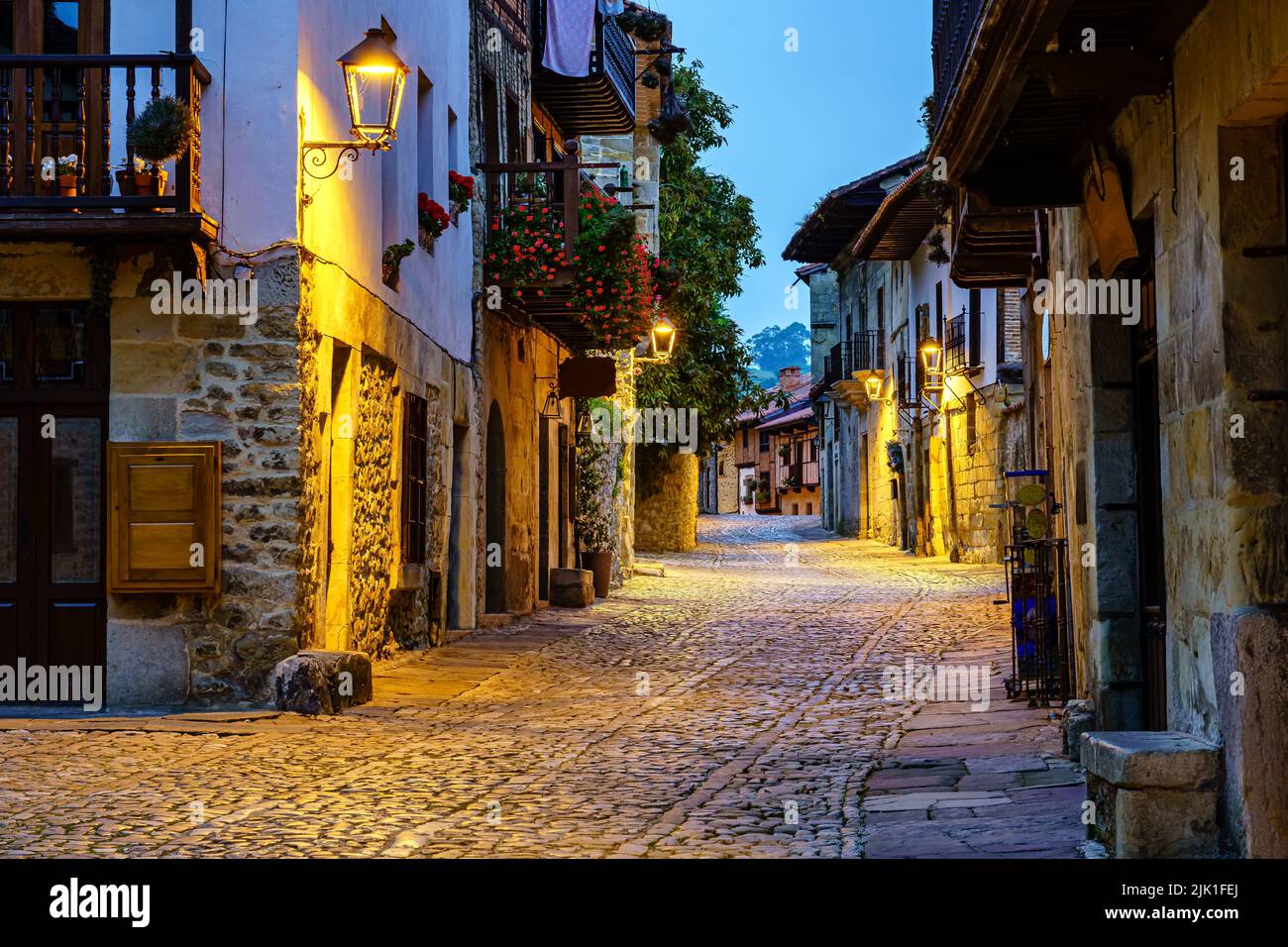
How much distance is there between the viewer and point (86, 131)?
9844 mm

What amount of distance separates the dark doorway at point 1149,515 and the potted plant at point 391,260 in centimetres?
663

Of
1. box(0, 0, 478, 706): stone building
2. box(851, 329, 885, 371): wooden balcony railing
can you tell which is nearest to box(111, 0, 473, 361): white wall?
box(0, 0, 478, 706): stone building

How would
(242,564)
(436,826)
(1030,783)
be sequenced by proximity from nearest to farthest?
(436,826)
(1030,783)
(242,564)

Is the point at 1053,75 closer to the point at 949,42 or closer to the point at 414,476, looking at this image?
the point at 949,42

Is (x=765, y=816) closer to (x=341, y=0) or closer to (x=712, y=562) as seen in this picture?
(x=341, y=0)

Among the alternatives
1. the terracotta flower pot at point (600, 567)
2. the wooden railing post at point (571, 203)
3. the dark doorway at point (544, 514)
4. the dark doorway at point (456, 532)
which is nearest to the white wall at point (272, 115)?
the wooden railing post at point (571, 203)

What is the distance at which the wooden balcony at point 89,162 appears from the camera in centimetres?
968

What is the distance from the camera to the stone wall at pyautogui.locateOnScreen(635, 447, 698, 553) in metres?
34.1

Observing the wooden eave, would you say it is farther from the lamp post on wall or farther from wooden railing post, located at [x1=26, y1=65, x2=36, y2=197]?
wooden railing post, located at [x1=26, y1=65, x2=36, y2=197]

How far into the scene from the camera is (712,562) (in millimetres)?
30344

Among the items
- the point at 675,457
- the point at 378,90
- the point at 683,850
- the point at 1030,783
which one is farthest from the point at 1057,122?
the point at 675,457

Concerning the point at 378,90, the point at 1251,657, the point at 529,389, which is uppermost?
the point at 378,90
